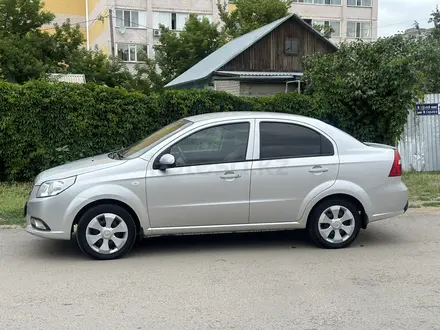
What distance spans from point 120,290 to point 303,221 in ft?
8.01

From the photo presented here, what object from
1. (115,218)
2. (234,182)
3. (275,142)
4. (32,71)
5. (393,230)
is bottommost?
(393,230)

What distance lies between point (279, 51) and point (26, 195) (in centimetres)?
1700

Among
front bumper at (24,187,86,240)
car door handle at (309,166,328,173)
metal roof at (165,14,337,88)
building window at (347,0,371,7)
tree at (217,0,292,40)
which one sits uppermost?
building window at (347,0,371,7)

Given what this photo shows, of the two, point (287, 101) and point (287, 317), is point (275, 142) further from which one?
point (287, 101)

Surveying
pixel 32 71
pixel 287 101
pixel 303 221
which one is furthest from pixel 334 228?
pixel 32 71

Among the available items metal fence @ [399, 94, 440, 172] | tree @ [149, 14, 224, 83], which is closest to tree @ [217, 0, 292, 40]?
tree @ [149, 14, 224, 83]

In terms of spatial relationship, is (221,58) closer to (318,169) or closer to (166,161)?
(318,169)

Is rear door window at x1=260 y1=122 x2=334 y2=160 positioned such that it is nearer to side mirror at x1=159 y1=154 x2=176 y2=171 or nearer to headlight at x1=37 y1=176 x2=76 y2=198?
side mirror at x1=159 y1=154 x2=176 y2=171

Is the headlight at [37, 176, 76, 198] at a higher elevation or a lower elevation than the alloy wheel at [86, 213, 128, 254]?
higher

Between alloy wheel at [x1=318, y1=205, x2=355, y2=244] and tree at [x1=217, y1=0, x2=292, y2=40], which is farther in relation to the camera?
tree at [x1=217, y1=0, x2=292, y2=40]

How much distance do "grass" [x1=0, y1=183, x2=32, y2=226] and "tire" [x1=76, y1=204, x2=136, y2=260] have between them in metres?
2.46

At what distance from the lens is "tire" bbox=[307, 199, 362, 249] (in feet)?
19.9

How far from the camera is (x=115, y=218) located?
220 inches

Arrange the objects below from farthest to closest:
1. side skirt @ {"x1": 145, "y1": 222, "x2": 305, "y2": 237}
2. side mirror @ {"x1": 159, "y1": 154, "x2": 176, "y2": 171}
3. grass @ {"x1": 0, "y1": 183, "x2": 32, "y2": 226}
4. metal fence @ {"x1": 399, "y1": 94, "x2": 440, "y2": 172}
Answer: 1. metal fence @ {"x1": 399, "y1": 94, "x2": 440, "y2": 172}
2. grass @ {"x1": 0, "y1": 183, "x2": 32, "y2": 226}
3. side skirt @ {"x1": 145, "y1": 222, "x2": 305, "y2": 237}
4. side mirror @ {"x1": 159, "y1": 154, "x2": 176, "y2": 171}
